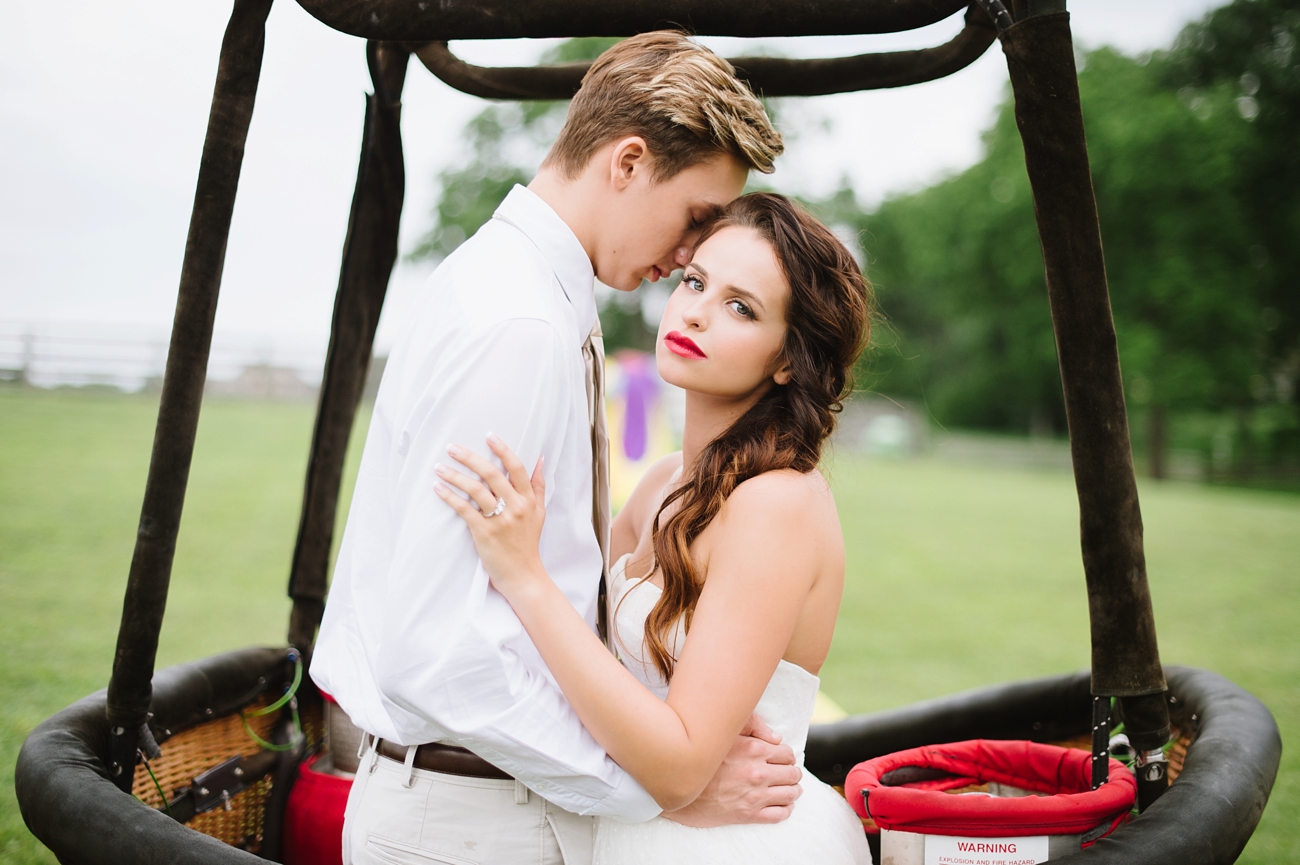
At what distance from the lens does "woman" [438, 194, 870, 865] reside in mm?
1592

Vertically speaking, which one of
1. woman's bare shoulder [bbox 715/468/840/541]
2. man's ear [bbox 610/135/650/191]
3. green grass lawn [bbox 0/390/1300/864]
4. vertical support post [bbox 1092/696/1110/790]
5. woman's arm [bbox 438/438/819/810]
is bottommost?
green grass lawn [bbox 0/390/1300/864]

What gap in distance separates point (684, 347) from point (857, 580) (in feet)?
28.4

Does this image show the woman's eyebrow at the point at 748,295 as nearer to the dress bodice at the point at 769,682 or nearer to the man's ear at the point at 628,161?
the man's ear at the point at 628,161

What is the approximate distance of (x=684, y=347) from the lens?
212 cm

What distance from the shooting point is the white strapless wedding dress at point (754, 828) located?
1.88m

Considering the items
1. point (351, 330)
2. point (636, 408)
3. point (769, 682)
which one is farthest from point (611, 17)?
point (636, 408)

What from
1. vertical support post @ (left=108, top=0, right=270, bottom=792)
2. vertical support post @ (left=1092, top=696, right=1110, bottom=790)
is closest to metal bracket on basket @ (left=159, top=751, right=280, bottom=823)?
vertical support post @ (left=108, top=0, right=270, bottom=792)

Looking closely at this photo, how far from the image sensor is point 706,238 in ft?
7.07

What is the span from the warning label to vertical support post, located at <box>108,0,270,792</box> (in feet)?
5.86

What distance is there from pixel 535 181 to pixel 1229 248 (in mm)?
28145

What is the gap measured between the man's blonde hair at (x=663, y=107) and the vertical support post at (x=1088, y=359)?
22.4 inches

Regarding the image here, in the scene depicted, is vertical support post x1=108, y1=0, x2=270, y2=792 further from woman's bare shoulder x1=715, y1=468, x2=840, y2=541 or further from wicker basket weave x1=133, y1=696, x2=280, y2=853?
woman's bare shoulder x1=715, y1=468, x2=840, y2=541

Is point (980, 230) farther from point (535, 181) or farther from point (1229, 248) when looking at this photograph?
point (535, 181)

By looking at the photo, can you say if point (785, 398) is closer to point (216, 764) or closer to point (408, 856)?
point (408, 856)
